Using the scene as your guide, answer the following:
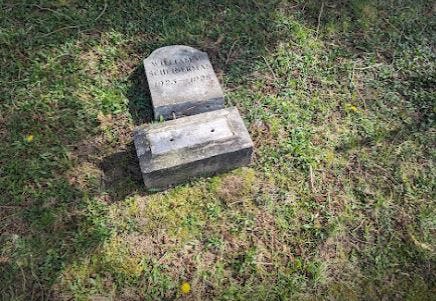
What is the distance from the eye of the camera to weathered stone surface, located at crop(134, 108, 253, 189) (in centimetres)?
321

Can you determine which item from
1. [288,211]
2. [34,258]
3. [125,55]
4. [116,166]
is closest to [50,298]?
[34,258]

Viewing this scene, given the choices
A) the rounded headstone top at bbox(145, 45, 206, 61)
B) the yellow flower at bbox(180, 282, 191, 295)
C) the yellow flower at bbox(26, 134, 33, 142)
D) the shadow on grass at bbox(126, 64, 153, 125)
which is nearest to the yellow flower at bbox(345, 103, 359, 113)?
the rounded headstone top at bbox(145, 45, 206, 61)

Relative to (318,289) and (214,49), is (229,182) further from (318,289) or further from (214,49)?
(214,49)

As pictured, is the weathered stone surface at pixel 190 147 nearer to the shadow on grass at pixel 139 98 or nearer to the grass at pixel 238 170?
the grass at pixel 238 170

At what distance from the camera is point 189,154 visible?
3248mm

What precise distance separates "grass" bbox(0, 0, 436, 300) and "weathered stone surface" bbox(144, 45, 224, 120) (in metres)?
0.23

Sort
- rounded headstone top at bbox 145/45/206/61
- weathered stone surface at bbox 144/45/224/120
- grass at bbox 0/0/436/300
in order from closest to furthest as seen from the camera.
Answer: grass at bbox 0/0/436/300
weathered stone surface at bbox 144/45/224/120
rounded headstone top at bbox 145/45/206/61

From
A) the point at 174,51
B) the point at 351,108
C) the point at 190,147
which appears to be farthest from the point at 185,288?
the point at 351,108

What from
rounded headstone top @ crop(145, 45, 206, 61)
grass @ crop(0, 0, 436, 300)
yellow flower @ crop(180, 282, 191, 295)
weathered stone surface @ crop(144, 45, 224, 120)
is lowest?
yellow flower @ crop(180, 282, 191, 295)

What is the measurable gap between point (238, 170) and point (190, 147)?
0.53 meters

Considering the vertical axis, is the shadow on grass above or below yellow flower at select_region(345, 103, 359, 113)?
above

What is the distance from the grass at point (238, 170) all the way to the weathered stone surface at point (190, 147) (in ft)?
0.47

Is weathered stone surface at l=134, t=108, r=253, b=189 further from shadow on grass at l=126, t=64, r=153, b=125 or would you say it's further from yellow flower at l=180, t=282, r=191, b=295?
yellow flower at l=180, t=282, r=191, b=295

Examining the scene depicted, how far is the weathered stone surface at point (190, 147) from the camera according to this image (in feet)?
10.5
